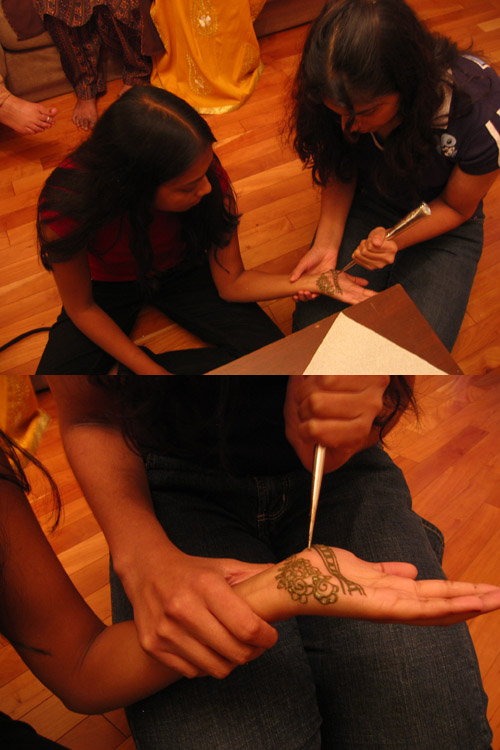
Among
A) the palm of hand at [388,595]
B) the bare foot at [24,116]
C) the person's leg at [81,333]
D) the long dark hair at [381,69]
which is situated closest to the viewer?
the palm of hand at [388,595]

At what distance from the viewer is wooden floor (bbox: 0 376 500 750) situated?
0.98ft

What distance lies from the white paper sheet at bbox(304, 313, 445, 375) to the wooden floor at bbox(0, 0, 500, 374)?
289 millimetres

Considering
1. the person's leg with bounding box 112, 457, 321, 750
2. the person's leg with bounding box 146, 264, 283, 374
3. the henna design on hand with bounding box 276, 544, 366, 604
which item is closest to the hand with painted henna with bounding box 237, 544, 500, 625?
the henna design on hand with bounding box 276, 544, 366, 604

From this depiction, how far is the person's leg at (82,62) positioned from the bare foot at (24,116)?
66 millimetres

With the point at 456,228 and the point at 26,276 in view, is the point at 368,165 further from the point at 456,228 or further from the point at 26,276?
the point at 26,276

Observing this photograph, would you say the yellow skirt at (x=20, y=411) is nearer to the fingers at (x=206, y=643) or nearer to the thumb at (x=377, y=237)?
the fingers at (x=206, y=643)

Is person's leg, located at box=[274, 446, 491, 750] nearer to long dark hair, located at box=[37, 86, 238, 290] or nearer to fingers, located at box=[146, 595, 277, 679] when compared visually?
fingers, located at box=[146, 595, 277, 679]

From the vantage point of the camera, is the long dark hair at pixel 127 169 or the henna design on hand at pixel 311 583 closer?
the henna design on hand at pixel 311 583

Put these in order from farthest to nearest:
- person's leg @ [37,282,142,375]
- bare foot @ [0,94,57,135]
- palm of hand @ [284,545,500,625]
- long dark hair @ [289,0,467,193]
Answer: bare foot @ [0,94,57,135]
person's leg @ [37,282,142,375]
long dark hair @ [289,0,467,193]
palm of hand @ [284,545,500,625]

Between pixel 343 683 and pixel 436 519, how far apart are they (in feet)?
0.38

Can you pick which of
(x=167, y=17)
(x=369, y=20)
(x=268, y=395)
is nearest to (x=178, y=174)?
(x=369, y=20)

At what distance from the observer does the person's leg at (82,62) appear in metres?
0.96

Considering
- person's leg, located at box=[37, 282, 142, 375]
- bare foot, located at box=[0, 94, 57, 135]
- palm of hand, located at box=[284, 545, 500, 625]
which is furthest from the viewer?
bare foot, located at box=[0, 94, 57, 135]

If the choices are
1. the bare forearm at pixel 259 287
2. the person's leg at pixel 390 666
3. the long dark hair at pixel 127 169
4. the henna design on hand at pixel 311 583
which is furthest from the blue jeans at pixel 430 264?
the henna design on hand at pixel 311 583
